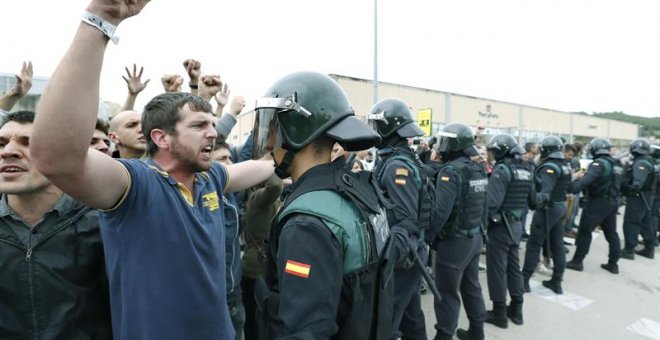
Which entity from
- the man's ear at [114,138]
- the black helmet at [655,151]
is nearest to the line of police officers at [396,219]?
the black helmet at [655,151]

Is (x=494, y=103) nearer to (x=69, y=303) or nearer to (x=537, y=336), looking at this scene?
(x=537, y=336)

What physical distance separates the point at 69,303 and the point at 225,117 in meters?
1.95

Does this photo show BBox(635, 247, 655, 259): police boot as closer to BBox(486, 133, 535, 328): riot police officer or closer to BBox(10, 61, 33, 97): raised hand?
BBox(486, 133, 535, 328): riot police officer

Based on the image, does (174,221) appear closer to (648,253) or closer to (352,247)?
(352,247)

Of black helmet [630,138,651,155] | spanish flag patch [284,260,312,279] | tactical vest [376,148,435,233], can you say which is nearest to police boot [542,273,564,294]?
tactical vest [376,148,435,233]

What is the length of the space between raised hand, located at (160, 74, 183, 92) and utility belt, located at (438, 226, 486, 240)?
3.17 m

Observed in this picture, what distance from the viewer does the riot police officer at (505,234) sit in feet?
15.2

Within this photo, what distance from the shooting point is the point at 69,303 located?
1680 millimetres

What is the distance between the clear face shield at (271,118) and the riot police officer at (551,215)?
5.14 meters

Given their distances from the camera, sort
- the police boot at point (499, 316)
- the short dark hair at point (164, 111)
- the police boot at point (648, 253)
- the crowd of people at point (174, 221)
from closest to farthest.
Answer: the crowd of people at point (174, 221), the short dark hair at point (164, 111), the police boot at point (499, 316), the police boot at point (648, 253)

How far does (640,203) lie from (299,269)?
916cm

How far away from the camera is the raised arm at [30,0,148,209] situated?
0.97 meters

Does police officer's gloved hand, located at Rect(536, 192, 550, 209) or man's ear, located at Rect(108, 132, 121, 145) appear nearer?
man's ear, located at Rect(108, 132, 121, 145)

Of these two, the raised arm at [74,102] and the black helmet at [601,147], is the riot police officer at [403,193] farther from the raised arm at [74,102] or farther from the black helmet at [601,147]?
the black helmet at [601,147]
